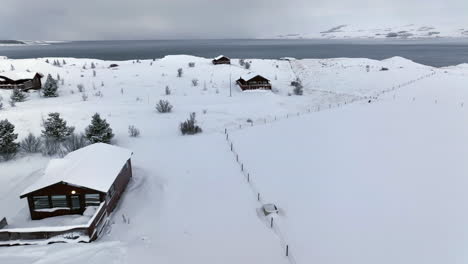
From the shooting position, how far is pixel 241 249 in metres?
14.1

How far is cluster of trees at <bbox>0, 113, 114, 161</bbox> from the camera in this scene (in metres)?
24.8

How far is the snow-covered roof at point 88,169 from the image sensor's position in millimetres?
16062

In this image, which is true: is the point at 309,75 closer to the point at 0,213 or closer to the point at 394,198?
the point at 394,198

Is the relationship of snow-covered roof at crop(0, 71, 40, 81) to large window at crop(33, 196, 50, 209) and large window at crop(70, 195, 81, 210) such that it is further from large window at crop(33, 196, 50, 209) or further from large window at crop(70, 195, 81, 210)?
large window at crop(70, 195, 81, 210)

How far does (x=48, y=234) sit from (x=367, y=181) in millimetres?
17353

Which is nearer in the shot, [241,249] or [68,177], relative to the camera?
[241,249]

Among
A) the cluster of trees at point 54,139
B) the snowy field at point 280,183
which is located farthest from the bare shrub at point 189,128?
the cluster of trees at point 54,139

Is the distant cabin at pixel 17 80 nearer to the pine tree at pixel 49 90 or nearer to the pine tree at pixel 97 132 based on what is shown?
the pine tree at pixel 49 90

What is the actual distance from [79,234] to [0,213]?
6305 mm

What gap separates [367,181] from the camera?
19734 millimetres

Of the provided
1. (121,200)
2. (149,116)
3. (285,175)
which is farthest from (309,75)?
(121,200)

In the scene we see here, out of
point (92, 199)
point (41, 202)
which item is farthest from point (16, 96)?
point (92, 199)

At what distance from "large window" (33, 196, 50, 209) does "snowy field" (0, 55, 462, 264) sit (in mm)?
1410

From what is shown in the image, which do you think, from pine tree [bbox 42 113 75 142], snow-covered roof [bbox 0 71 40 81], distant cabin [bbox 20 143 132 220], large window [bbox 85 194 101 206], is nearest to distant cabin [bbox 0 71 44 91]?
snow-covered roof [bbox 0 71 40 81]
